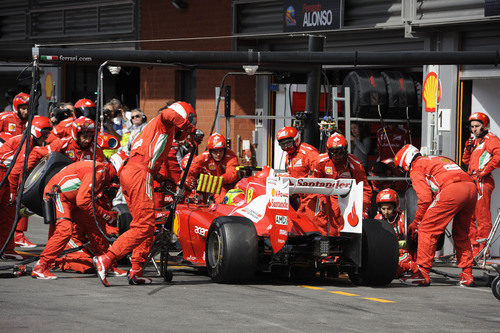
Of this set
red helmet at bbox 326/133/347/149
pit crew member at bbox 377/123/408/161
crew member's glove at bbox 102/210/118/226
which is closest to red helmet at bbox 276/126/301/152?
red helmet at bbox 326/133/347/149

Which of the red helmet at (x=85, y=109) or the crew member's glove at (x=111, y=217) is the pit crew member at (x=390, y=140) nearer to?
the red helmet at (x=85, y=109)

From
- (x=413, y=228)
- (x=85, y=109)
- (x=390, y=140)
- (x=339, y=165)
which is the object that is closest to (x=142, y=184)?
(x=339, y=165)

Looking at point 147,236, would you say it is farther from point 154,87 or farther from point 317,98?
point 154,87

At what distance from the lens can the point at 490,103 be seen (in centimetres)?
1501

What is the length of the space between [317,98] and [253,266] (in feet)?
11.3

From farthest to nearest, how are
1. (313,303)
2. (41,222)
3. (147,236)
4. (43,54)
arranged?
(41,222) → (43,54) → (147,236) → (313,303)

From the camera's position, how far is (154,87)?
69.6 ft

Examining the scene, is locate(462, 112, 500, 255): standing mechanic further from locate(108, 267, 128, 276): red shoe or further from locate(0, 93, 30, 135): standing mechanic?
locate(0, 93, 30, 135): standing mechanic

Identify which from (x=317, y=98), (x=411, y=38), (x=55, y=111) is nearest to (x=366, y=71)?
(x=411, y=38)

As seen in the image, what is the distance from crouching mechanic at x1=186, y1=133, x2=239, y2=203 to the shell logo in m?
2.97

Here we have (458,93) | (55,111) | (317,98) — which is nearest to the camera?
(317,98)

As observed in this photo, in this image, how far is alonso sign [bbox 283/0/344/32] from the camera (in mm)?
17078

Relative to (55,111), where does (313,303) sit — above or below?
below

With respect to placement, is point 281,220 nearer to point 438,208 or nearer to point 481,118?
point 438,208
